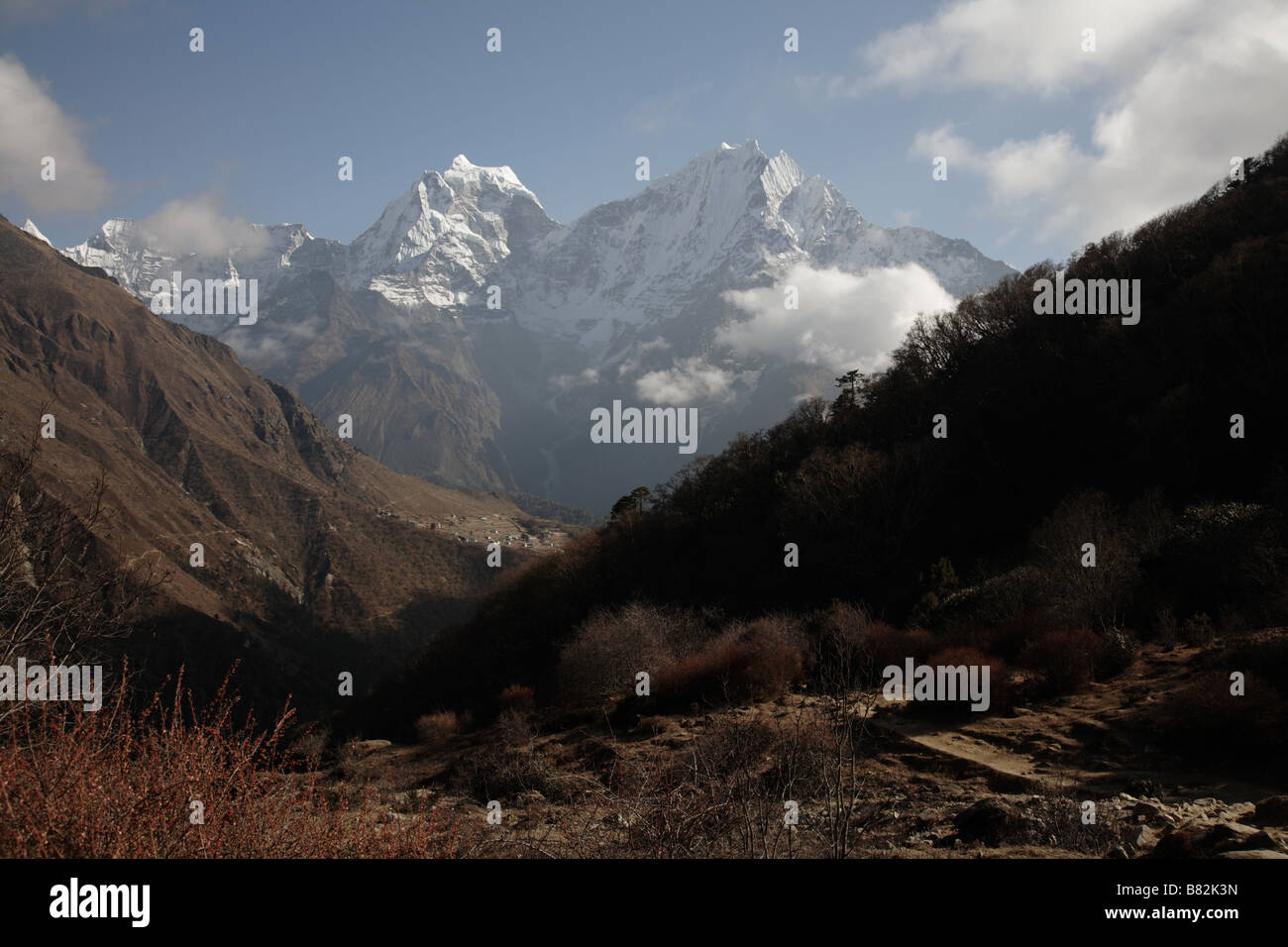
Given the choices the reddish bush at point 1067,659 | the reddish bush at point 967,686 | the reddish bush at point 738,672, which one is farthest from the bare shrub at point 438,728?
the reddish bush at point 1067,659

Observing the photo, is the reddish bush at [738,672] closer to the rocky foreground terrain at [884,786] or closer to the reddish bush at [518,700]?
the rocky foreground terrain at [884,786]

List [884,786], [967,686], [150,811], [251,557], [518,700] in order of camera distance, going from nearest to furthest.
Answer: [150,811], [884,786], [967,686], [518,700], [251,557]

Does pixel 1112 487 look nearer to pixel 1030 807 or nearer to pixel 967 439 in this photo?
pixel 967 439

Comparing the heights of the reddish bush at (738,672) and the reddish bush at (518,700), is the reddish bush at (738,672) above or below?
above

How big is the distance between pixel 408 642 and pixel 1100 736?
128 m

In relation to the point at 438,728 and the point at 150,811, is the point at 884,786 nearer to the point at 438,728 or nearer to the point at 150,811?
the point at 150,811
